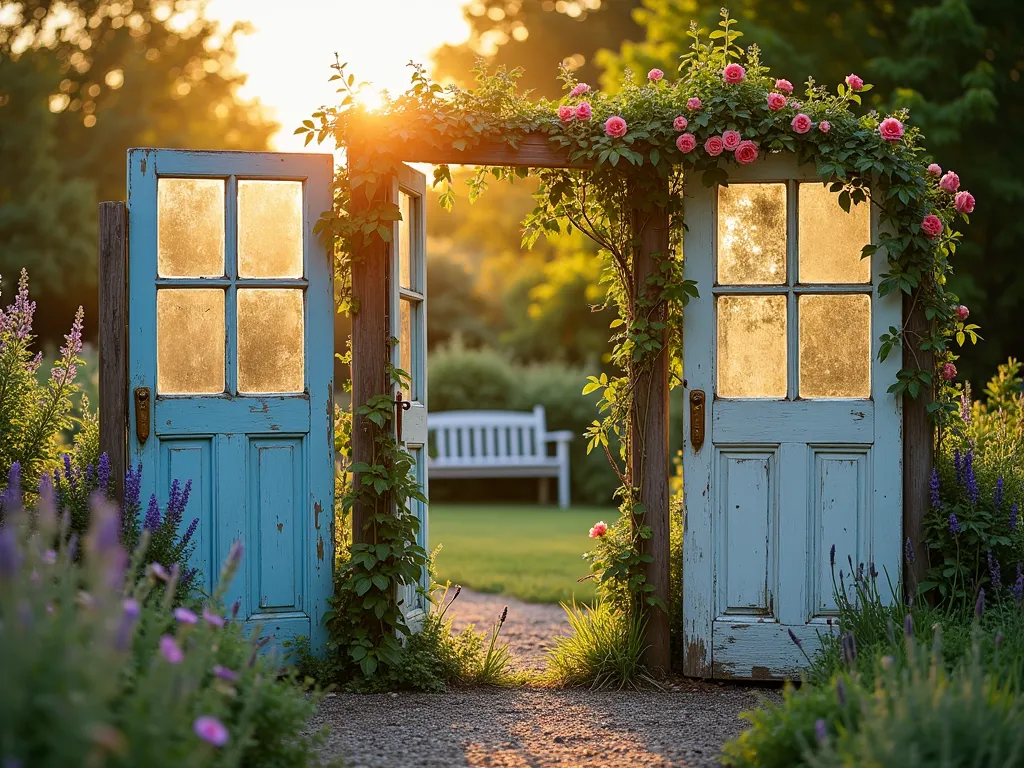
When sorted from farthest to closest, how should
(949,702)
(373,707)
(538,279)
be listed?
(538,279) < (373,707) < (949,702)

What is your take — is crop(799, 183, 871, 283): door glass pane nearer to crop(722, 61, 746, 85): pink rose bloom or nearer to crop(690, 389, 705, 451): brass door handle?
crop(722, 61, 746, 85): pink rose bloom

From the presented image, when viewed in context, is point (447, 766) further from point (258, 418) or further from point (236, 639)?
point (258, 418)

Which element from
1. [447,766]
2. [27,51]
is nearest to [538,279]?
[27,51]

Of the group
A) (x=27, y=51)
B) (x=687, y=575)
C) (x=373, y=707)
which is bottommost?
(x=373, y=707)

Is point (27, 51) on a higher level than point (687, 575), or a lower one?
higher

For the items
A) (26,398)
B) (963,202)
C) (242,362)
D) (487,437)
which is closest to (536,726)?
(242,362)

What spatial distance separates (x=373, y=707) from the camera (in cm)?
456

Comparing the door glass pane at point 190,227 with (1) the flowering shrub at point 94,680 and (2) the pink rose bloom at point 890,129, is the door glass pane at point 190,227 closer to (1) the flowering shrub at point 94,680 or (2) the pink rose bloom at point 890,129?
(1) the flowering shrub at point 94,680

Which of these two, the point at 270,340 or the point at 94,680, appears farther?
the point at 270,340

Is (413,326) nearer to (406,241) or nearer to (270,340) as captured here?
(406,241)

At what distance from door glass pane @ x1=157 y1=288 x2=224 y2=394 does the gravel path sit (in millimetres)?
1525

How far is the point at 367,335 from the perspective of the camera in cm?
499

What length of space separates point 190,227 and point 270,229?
0.35 metres

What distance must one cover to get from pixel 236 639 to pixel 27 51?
2221 cm
